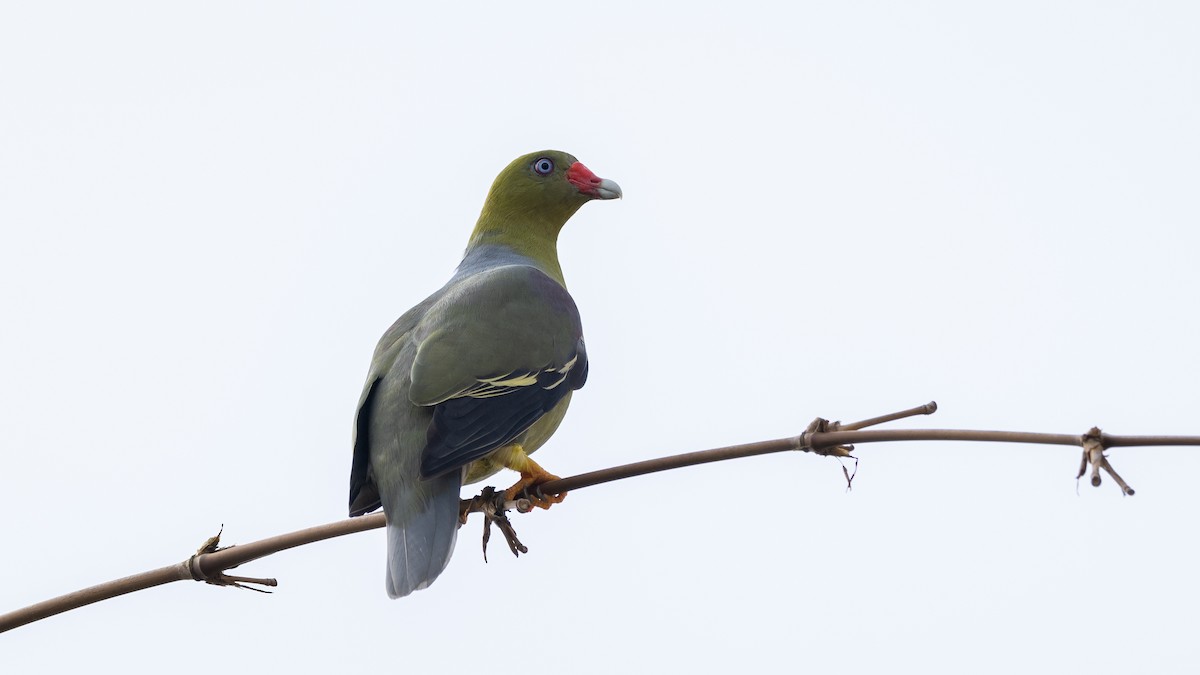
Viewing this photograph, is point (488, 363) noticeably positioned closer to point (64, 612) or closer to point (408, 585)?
point (408, 585)

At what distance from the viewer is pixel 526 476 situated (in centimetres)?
404

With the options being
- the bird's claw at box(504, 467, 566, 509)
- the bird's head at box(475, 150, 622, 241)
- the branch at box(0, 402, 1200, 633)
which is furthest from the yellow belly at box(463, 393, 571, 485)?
the bird's head at box(475, 150, 622, 241)

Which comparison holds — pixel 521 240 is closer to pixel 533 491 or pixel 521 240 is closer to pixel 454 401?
pixel 454 401

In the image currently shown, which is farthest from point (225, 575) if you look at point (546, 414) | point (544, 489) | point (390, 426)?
point (546, 414)

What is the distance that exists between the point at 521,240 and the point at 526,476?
5.50 ft

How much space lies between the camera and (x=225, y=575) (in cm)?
274

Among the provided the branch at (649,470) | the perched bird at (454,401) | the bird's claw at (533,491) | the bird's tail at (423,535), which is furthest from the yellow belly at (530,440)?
the branch at (649,470)

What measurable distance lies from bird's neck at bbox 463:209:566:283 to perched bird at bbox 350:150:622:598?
1.44ft

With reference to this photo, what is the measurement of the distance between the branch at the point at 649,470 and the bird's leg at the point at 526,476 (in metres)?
0.82

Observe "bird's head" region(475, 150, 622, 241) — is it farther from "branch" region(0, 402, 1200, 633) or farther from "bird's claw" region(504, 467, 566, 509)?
"branch" region(0, 402, 1200, 633)

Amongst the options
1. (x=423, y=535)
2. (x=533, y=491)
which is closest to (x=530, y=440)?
(x=533, y=491)

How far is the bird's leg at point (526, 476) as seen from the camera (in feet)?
12.9

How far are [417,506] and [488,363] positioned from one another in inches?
21.8

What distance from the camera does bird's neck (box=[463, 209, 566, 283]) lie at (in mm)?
5445
